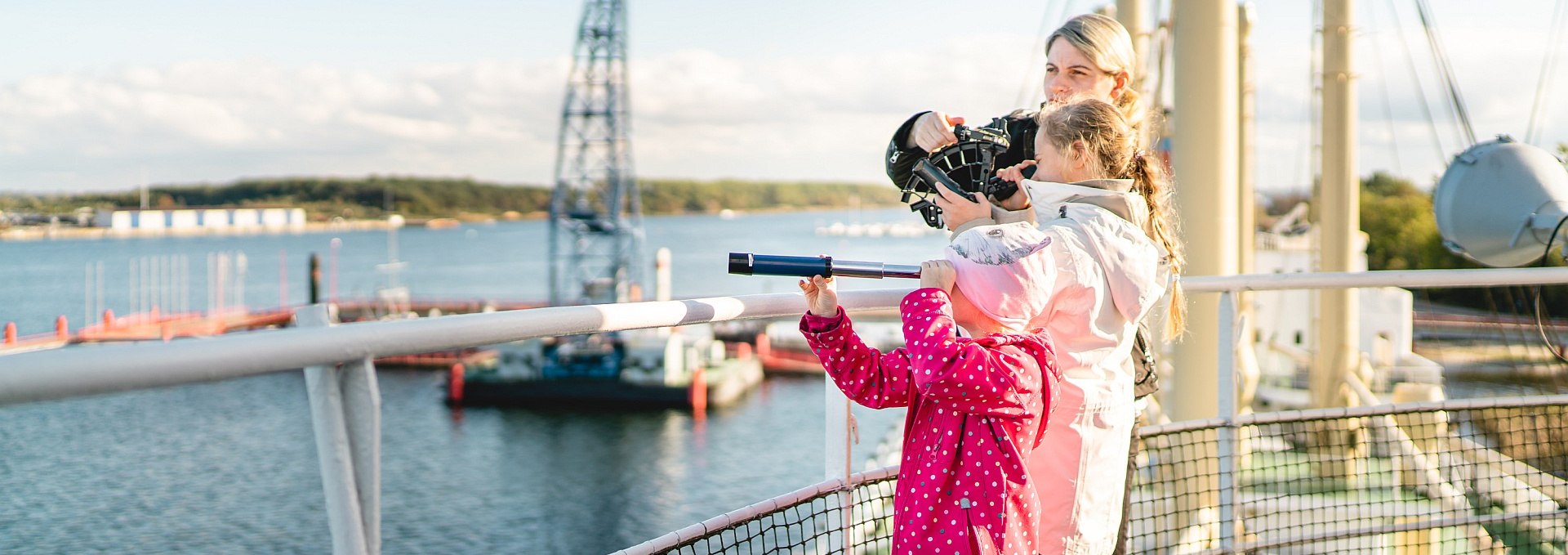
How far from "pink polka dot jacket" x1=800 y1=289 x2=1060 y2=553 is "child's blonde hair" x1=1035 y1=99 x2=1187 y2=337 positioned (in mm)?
338

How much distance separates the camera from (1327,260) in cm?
1127

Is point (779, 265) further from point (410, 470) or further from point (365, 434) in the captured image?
point (410, 470)

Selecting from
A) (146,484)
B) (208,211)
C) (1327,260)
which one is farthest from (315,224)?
(1327,260)

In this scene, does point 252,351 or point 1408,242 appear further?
point 1408,242

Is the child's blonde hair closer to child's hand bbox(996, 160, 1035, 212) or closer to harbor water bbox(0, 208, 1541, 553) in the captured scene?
child's hand bbox(996, 160, 1035, 212)

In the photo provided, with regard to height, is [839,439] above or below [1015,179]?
below

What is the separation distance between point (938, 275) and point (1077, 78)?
2.66 feet

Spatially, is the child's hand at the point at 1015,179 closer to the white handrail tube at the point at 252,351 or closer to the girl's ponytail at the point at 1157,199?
the girl's ponytail at the point at 1157,199

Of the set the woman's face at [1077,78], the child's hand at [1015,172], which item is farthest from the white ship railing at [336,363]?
the woman's face at [1077,78]

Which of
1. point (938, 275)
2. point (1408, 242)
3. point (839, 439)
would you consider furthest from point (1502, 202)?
point (1408, 242)

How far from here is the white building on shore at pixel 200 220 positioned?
16212cm

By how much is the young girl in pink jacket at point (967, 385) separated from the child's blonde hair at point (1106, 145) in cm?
20

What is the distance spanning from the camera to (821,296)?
1.62 metres

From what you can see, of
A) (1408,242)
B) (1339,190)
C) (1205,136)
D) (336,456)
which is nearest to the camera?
(336,456)
